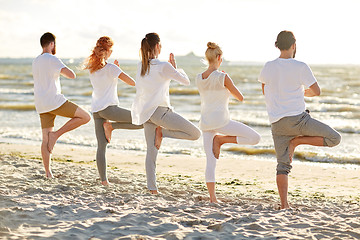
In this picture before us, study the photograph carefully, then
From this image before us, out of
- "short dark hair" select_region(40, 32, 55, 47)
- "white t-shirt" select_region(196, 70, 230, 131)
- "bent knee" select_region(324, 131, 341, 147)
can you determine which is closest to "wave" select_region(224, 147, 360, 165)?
"bent knee" select_region(324, 131, 341, 147)

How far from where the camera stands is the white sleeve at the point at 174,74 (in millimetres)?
5465

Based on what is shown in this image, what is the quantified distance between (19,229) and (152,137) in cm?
207

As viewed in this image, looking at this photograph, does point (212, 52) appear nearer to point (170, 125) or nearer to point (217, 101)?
point (217, 101)

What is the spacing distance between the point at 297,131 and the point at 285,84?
0.50 metres

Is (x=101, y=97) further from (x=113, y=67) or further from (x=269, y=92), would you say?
(x=269, y=92)

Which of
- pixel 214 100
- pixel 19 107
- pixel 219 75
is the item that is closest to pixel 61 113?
pixel 214 100

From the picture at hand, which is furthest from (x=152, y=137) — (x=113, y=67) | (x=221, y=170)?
(x=221, y=170)

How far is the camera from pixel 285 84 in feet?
16.0

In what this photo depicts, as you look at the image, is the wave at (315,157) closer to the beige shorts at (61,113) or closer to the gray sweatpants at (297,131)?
the gray sweatpants at (297,131)

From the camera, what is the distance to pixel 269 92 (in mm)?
5004

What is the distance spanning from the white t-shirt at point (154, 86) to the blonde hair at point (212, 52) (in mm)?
368

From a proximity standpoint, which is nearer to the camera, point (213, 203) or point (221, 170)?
point (213, 203)

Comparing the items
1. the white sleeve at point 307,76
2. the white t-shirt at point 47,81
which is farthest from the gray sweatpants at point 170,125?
the white sleeve at point 307,76

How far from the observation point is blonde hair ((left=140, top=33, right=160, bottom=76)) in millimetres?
5633
